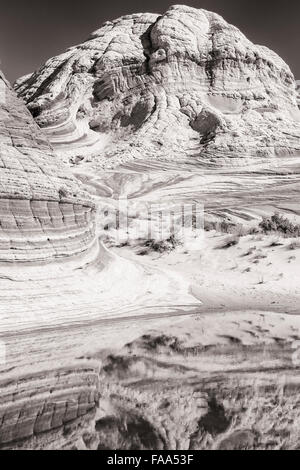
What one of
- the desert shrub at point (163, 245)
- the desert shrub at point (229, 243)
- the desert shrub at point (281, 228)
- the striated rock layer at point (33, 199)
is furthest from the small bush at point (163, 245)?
the striated rock layer at point (33, 199)

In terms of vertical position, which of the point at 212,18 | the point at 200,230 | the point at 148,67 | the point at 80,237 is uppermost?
the point at 212,18

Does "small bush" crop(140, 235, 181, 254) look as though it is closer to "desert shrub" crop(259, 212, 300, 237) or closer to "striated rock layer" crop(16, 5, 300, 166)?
"desert shrub" crop(259, 212, 300, 237)

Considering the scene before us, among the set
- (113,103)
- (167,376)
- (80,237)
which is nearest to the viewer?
(167,376)

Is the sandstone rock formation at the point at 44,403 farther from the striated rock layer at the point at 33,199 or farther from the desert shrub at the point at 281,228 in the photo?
the desert shrub at the point at 281,228

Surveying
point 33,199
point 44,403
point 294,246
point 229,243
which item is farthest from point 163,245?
point 44,403

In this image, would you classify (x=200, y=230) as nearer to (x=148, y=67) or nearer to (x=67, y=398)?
(x=67, y=398)

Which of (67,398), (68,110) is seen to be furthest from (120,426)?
(68,110)
